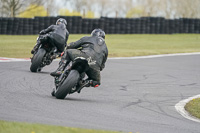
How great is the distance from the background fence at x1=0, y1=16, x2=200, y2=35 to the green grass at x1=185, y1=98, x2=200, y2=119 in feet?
62.2

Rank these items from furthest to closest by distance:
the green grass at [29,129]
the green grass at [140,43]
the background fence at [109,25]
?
the background fence at [109,25], the green grass at [140,43], the green grass at [29,129]

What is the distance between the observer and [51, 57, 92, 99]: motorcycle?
838cm

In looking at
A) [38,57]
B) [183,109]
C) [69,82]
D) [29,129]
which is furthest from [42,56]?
[29,129]

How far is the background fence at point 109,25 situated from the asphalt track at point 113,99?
12.7m

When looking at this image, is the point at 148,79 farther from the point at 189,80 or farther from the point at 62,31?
the point at 62,31

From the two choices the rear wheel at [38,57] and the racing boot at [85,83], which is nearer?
the racing boot at [85,83]

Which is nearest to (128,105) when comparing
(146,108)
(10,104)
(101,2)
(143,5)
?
(146,108)

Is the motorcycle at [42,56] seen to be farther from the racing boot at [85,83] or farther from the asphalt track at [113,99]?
the racing boot at [85,83]

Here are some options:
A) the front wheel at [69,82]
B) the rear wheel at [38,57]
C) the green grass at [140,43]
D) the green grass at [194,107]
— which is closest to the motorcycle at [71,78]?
the front wheel at [69,82]

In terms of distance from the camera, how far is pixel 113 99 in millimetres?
9586

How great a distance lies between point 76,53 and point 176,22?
24.8 m

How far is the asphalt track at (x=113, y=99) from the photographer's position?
6965 mm

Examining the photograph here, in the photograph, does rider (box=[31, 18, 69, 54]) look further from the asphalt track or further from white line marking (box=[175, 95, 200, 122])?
white line marking (box=[175, 95, 200, 122])

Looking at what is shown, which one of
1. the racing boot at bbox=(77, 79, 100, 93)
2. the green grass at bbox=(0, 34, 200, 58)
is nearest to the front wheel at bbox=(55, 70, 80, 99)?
the racing boot at bbox=(77, 79, 100, 93)
